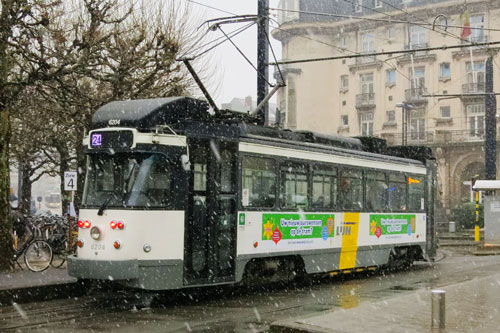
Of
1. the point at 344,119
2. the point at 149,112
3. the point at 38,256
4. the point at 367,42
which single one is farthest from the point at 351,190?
the point at 344,119

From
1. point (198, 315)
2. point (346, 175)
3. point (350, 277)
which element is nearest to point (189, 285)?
point (198, 315)

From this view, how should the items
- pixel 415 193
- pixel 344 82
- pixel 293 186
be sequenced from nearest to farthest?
1. pixel 293 186
2. pixel 415 193
3. pixel 344 82

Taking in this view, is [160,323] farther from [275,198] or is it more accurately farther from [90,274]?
[275,198]

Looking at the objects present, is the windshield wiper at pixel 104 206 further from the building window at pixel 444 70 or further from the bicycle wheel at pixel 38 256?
the building window at pixel 444 70

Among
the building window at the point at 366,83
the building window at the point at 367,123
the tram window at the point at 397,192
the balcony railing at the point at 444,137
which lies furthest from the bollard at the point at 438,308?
the building window at the point at 366,83

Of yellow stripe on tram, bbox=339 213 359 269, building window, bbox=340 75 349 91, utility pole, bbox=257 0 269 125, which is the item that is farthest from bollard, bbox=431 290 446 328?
building window, bbox=340 75 349 91

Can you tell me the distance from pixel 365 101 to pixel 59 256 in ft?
153

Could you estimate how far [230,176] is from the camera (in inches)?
500

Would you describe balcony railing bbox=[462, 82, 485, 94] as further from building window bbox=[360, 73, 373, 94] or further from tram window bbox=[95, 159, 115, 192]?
tram window bbox=[95, 159, 115, 192]

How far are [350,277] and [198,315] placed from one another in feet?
23.9

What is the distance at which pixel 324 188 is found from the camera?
15.3m

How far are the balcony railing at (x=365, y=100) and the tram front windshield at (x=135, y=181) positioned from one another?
169ft

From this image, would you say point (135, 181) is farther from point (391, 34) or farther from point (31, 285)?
point (391, 34)

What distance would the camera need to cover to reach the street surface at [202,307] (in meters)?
10.1
